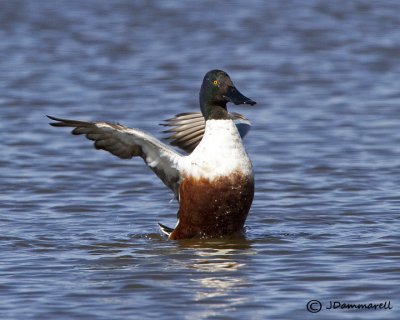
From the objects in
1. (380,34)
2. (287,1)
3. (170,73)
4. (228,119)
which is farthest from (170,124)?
(287,1)

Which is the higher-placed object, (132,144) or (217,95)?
(217,95)

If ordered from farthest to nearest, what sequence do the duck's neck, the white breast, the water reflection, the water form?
1. the duck's neck
2. the white breast
3. the water
4. the water reflection

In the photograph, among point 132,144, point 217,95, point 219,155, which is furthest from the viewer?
point 217,95

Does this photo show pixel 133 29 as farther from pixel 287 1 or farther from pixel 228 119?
pixel 228 119

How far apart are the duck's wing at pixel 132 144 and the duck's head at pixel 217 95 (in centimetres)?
40

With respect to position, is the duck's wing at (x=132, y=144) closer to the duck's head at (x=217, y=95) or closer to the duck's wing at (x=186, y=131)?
the duck's head at (x=217, y=95)

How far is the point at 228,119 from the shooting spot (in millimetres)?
7949

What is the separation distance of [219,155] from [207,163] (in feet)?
0.31

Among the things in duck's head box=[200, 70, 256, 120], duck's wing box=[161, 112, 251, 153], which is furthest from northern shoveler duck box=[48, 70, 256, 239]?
duck's wing box=[161, 112, 251, 153]

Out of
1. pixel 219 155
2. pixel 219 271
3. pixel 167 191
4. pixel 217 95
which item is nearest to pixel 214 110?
pixel 217 95

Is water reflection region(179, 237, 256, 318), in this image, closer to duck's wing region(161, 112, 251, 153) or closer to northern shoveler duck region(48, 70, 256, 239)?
northern shoveler duck region(48, 70, 256, 239)

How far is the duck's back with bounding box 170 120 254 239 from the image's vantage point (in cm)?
777

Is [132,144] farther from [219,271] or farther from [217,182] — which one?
[219,271]

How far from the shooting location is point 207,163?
25.5ft
